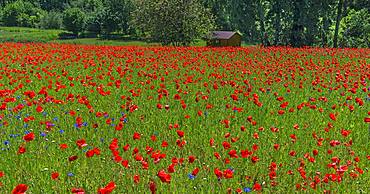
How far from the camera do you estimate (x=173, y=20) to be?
28594 mm

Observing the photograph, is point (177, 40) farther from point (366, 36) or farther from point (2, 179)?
point (2, 179)

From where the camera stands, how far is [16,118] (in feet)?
17.9

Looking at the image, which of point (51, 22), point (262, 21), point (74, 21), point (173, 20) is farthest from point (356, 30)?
point (51, 22)

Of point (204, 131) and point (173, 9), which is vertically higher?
point (173, 9)

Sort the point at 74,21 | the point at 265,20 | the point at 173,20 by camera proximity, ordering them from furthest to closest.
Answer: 1. the point at 74,21
2. the point at 265,20
3. the point at 173,20

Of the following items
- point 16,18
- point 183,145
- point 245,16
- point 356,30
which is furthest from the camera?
point 16,18

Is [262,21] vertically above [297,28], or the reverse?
[262,21]

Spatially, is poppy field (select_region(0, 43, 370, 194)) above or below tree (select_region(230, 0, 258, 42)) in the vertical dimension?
below

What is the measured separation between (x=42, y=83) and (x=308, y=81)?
6.58 m

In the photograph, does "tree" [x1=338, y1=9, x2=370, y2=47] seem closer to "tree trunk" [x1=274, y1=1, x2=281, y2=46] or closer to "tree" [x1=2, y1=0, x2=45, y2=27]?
"tree trunk" [x1=274, y1=1, x2=281, y2=46]

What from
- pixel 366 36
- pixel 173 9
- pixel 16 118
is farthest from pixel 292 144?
pixel 366 36

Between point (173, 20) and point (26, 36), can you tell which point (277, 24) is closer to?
point (173, 20)

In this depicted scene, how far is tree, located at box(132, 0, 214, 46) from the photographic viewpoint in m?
28.3

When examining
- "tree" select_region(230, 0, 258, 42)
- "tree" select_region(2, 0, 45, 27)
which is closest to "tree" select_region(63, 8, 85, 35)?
"tree" select_region(2, 0, 45, 27)
